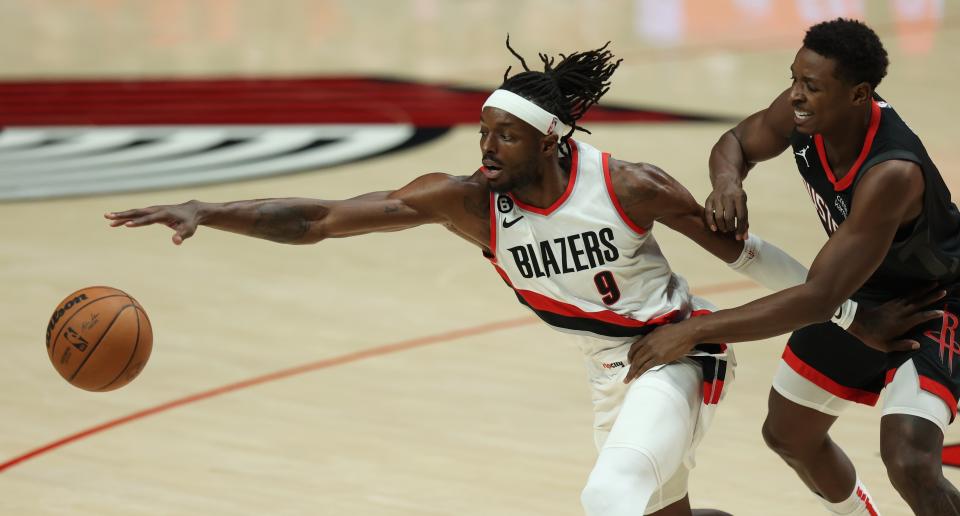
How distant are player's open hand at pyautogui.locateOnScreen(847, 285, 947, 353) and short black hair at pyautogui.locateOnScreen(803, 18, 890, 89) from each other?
779mm

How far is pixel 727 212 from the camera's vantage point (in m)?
5.07

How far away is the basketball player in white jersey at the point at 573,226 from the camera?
497 cm

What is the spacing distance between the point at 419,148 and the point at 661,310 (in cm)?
969

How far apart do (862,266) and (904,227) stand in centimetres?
32

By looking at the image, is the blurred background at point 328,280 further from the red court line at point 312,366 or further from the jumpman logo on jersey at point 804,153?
the jumpman logo on jersey at point 804,153

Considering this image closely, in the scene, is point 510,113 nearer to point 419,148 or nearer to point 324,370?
point 324,370

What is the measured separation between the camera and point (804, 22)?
23.6 m

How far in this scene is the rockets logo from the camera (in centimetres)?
1370

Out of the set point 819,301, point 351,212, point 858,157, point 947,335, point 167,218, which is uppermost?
point 167,218

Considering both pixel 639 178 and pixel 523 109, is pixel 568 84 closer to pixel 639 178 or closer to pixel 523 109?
pixel 523 109

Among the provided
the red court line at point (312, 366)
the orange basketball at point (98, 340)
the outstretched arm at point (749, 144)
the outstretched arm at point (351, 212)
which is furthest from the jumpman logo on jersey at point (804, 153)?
the red court line at point (312, 366)

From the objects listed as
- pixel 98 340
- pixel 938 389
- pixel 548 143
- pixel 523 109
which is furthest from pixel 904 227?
pixel 98 340

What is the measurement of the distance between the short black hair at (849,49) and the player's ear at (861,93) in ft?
0.05

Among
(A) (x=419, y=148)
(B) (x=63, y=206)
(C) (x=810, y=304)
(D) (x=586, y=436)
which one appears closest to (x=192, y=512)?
(D) (x=586, y=436)
